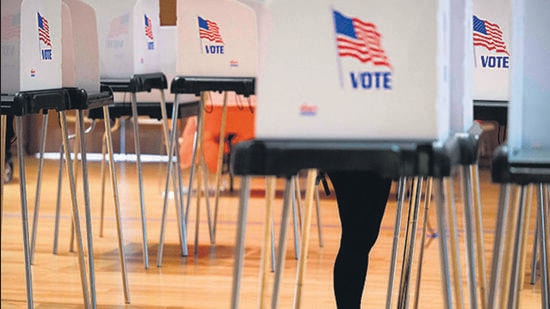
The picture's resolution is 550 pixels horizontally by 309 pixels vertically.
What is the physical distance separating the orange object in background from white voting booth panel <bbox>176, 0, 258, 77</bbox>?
2.13 m

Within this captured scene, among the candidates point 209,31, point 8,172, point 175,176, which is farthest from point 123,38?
point 8,172

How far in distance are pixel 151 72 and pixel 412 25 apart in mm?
2536

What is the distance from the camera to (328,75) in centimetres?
162

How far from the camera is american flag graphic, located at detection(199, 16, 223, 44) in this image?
145 inches

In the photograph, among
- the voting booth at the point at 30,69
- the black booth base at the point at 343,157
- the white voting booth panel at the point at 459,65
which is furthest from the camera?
the voting booth at the point at 30,69

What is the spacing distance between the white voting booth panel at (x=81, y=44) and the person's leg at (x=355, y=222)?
1020 mm

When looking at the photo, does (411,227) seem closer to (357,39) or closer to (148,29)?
(357,39)

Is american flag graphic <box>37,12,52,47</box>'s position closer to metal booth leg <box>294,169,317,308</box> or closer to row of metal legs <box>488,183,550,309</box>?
metal booth leg <box>294,169,317,308</box>

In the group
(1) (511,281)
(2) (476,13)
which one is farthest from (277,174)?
(2) (476,13)

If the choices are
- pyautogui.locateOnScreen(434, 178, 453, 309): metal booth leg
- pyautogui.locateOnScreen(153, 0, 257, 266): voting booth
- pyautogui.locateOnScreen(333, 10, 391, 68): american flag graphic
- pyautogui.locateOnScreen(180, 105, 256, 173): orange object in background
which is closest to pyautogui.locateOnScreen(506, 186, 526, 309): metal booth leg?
pyautogui.locateOnScreen(434, 178, 453, 309): metal booth leg

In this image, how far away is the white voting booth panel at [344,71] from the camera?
160cm

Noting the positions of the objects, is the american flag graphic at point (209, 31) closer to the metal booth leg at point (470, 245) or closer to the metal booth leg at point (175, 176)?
the metal booth leg at point (175, 176)

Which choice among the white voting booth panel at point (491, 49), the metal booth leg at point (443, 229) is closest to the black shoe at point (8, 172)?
the white voting booth panel at point (491, 49)

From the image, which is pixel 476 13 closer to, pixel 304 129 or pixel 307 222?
pixel 307 222
